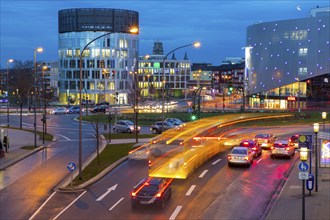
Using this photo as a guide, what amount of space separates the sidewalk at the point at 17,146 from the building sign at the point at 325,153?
21532 mm

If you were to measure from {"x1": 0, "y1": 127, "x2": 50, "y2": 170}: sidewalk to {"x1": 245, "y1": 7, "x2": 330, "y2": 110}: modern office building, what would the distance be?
251ft

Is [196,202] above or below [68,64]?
below

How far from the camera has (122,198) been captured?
A: 2580 centimetres

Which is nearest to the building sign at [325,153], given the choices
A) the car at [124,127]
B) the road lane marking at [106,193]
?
the road lane marking at [106,193]

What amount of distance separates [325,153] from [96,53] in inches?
4287

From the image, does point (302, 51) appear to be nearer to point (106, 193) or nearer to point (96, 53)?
→ point (96, 53)

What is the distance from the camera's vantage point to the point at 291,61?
12450 cm

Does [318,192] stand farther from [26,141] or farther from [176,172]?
[26,141]

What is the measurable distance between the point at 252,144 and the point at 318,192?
45.2 ft

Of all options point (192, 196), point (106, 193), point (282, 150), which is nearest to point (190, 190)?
point (192, 196)

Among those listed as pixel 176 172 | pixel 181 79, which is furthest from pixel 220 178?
pixel 181 79

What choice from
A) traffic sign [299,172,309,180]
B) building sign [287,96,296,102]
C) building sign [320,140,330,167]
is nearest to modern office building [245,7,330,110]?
building sign [287,96,296,102]

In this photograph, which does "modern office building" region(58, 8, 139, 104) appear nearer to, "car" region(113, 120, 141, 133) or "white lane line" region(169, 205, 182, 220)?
"car" region(113, 120, 141, 133)

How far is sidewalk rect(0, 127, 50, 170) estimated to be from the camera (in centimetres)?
3747
